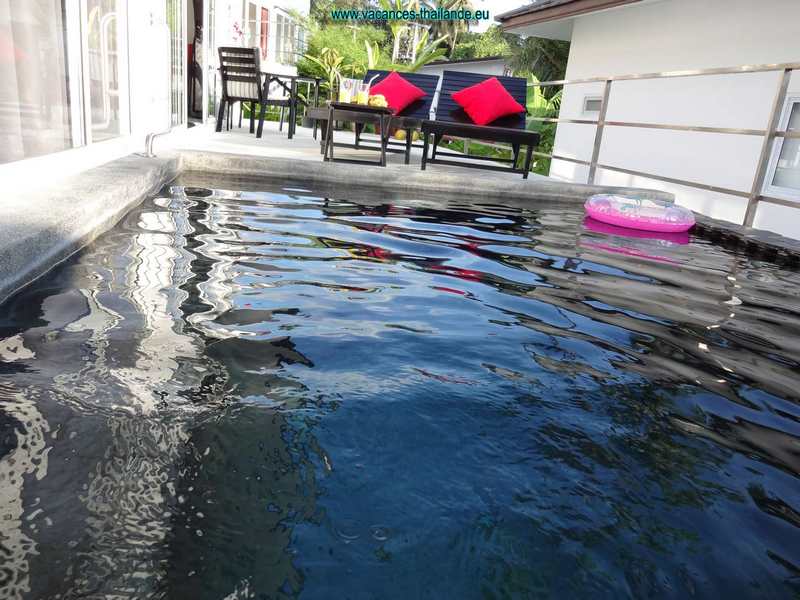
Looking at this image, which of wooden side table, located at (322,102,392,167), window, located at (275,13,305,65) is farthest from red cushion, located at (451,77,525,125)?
window, located at (275,13,305,65)

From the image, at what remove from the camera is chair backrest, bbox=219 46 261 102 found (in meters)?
7.40

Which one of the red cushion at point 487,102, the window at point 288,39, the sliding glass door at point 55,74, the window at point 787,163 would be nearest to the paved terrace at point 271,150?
the red cushion at point 487,102

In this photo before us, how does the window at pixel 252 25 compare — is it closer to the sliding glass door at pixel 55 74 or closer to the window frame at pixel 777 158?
the sliding glass door at pixel 55 74

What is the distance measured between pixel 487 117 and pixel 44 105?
4.41 meters

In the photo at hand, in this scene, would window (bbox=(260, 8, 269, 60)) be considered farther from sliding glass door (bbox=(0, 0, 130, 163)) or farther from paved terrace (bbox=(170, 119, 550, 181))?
sliding glass door (bbox=(0, 0, 130, 163))

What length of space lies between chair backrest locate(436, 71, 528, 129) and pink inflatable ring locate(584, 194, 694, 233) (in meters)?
1.95

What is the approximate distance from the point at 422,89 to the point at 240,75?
2256 millimetres

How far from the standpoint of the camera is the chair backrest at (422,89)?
744cm

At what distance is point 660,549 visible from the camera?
3.88 ft

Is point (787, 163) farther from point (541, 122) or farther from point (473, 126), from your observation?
point (541, 122)

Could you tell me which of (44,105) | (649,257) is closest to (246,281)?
(44,105)

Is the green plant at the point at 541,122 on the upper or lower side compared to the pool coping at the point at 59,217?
upper

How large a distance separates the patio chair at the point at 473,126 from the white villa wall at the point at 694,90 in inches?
99.9

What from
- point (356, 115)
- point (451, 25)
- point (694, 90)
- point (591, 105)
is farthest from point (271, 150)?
point (451, 25)
